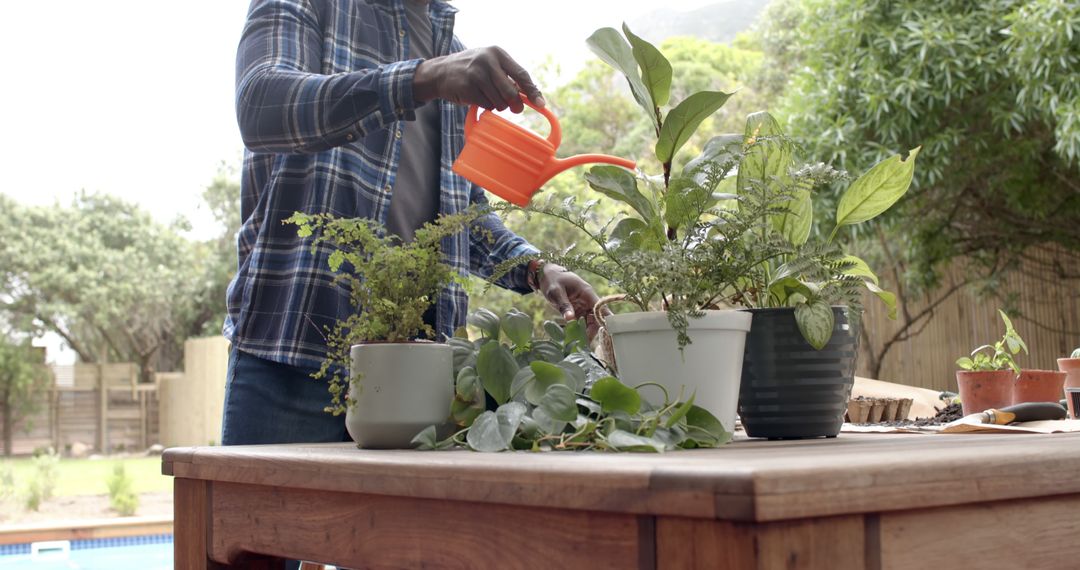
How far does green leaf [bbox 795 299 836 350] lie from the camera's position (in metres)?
0.94

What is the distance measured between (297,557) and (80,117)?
15.4 m

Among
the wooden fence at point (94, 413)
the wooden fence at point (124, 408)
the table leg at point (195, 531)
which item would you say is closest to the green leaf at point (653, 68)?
the table leg at point (195, 531)

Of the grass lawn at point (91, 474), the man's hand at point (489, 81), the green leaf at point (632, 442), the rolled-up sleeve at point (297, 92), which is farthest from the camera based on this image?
the grass lawn at point (91, 474)

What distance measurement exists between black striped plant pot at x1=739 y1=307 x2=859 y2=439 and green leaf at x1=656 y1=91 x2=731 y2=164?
0.62 feet

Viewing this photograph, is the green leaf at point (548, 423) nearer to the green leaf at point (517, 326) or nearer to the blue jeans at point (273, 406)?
the green leaf at point (517, 326)

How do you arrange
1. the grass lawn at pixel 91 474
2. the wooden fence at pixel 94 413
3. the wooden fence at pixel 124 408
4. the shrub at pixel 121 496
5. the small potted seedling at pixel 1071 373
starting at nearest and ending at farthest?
the small potted seedling at pixel 1071 373, the shrub at pixel 121 496, the grass lawn at pixel 91 474, the wooden fence at pixel 124 408, the wooden fence at pixel 94 413

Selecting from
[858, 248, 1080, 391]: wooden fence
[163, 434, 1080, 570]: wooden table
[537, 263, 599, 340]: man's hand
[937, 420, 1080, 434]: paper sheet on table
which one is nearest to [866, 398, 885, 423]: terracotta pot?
[937, 420, 1080, 434]: paper sheet on table

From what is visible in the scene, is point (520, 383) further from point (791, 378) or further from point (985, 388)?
point (985, 388)

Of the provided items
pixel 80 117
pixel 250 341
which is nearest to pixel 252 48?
pixel 250 341

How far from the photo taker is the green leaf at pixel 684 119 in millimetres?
968

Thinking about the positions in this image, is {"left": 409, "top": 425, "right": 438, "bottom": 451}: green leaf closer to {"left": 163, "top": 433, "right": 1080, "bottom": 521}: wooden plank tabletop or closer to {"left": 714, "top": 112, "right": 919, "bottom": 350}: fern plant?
{"left": 163, "top": 433, "right": 1080, "bottom": 521}: wooden plank tabletop

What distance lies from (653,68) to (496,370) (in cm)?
37

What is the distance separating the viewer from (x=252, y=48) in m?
1.40

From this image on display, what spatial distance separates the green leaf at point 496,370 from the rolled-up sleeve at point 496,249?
43 cm
